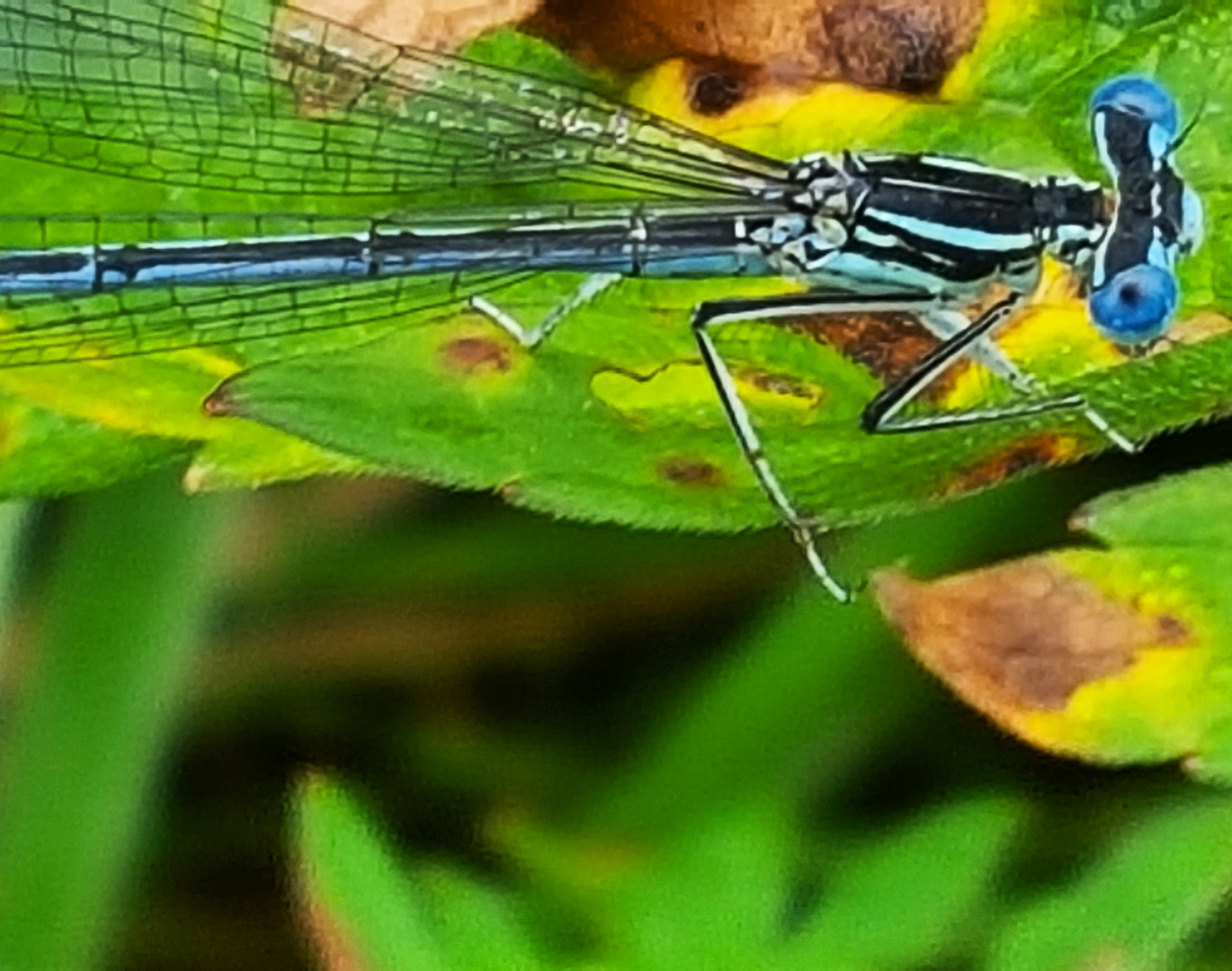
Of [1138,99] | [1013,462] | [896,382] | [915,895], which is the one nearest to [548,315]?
[896,382]

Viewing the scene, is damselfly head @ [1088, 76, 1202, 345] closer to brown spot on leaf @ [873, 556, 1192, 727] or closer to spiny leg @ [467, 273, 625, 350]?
brown spot on leaf @ [873, 556, 1192, 727]

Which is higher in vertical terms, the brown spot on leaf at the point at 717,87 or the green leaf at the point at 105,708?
the brown spot on leaf at the point at 717,87

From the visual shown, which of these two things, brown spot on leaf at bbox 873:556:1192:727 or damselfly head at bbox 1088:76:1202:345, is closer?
brown spot on leaf at bbox 873:556:1192:727

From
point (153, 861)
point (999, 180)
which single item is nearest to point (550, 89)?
point (999, 180)

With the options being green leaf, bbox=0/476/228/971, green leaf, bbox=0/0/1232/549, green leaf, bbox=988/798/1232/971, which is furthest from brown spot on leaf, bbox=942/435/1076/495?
green leaf, bbox=0/476/228/971

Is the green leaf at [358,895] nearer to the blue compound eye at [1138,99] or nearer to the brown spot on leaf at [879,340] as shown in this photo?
the brown spot on leaf at [879,340]

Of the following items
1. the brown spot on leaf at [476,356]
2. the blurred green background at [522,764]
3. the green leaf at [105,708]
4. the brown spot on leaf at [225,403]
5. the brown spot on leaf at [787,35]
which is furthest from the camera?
the green leaf at [105,708]

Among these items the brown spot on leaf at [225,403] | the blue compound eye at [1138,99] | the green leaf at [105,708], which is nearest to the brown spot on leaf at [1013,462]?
the blue compound eye at [1138,99]

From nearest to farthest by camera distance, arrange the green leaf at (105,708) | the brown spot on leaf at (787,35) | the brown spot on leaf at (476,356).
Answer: the brown spot on leaf at (476,356) → the brown spot on leaf at (787,35) → the green leaf at (105,708)

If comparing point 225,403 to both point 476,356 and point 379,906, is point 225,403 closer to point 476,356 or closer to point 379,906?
point 476,356
